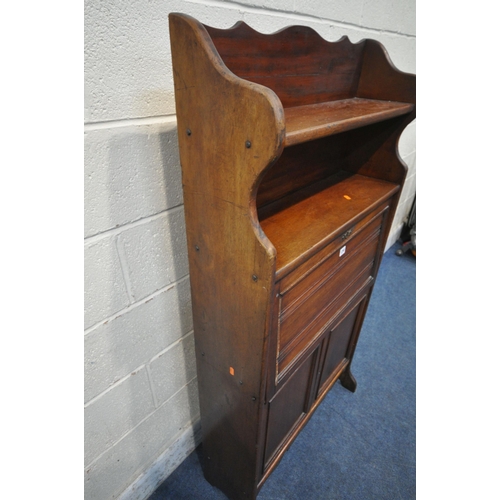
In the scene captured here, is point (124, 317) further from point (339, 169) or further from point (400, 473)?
point (400, 473)

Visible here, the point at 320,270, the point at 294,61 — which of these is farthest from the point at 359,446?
the point at 294,61

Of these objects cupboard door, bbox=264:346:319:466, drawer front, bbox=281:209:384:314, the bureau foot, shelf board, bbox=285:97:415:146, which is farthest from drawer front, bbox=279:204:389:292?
the bureau foot

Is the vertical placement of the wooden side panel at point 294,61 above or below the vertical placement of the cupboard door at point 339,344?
above

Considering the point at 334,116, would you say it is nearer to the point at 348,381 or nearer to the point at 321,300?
the point at 321,300

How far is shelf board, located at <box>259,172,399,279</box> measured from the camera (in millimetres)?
711

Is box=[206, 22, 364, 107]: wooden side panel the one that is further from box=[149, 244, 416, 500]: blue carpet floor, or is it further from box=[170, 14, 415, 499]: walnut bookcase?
box=[149, 244, 416, 500]: blue carpet floor

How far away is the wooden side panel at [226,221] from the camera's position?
51 cm

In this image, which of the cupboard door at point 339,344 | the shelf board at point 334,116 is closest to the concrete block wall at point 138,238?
the shelf board at point 334,116

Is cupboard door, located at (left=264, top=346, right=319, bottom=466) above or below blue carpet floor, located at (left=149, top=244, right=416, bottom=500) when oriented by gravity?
above

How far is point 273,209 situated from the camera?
0.89 m

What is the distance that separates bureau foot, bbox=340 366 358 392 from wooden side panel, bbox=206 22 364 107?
127 cm

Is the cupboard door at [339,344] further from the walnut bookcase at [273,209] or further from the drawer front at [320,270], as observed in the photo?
the drawer front at [320,270]

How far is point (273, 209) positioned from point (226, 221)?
28 cm

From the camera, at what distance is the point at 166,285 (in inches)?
36.6
